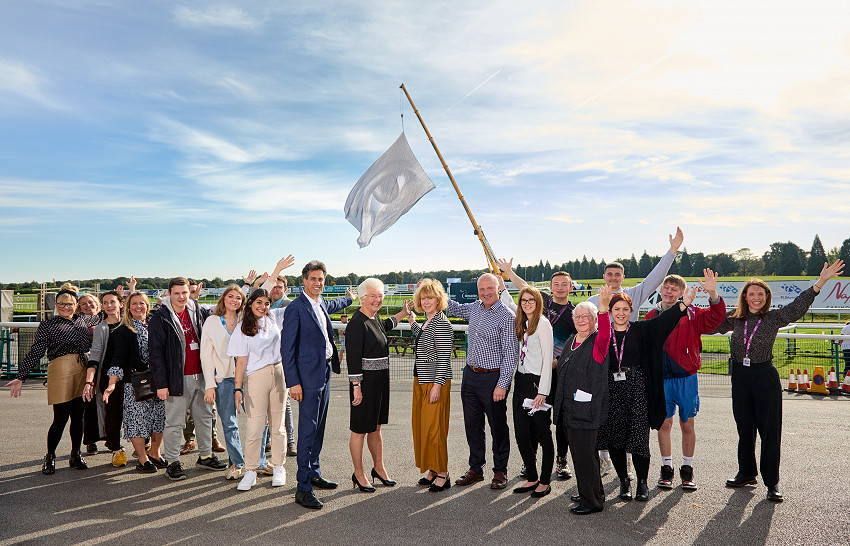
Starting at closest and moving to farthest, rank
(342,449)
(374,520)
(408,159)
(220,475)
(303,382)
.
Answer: (374,520), (303,382), (220,475), (342,449), (408,159)

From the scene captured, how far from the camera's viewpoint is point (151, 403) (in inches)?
225

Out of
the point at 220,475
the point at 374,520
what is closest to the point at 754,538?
the point at 374,520

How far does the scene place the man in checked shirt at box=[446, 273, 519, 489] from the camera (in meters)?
5.11

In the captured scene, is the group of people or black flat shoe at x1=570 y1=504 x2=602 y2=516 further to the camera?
the group of people

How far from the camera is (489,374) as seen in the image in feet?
17.0

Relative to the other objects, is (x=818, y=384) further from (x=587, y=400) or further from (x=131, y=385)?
(x=131, y=385)

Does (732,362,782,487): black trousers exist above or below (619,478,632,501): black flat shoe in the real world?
above

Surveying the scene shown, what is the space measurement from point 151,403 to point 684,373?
17.5 feet

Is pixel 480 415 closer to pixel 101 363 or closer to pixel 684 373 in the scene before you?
pixel 684 373

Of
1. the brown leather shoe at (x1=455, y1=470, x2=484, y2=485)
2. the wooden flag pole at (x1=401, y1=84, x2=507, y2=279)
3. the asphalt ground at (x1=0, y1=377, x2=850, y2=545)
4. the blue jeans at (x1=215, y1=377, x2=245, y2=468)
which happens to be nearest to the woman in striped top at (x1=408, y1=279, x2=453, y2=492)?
the brown leather shoe at (x1=455, y1=470, x2=484, y2=485)

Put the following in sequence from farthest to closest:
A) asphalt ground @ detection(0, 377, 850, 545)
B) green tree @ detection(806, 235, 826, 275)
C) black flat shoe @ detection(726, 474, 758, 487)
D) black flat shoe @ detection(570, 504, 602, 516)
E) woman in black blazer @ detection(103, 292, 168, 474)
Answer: green tree @ detection(806, 235, 826, 275), woman in black blazer @ detection(103, 292, 168, 474), black flat shoe @ detection(726, 474, 758, 487), black flat shoe @ detection(570, 504, 602, 516), asphalt ground @ detection(0, 377, 850, 545)

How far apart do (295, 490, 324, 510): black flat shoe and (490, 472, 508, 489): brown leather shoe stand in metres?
1.58

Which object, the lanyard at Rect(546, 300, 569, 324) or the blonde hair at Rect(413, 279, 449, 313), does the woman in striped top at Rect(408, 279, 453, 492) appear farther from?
the lanyard at Rect(546, 300, 569, 324)

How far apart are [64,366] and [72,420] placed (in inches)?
23.7
